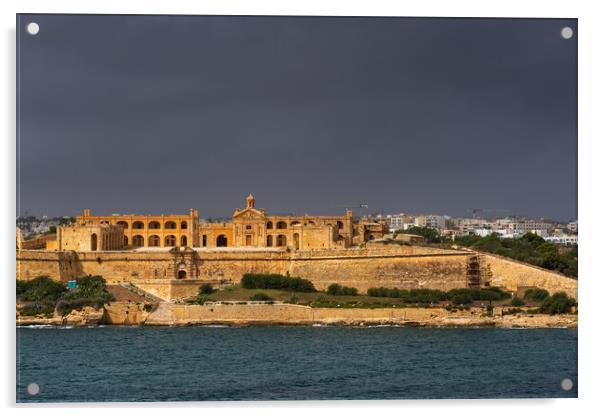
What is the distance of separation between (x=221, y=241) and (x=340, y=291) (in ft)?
16.8

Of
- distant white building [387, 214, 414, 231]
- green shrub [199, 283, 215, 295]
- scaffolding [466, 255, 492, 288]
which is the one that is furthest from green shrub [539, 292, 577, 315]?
distant white building [387, 214, 414, 231]

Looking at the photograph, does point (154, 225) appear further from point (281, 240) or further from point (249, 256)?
point (249, 256)

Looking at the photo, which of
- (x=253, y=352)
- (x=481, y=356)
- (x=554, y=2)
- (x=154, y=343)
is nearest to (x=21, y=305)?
(x=154, y=343)

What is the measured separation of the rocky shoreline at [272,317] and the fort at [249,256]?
1.16 metres

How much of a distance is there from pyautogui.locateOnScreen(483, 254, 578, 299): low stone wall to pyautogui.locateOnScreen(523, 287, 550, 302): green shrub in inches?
5.0

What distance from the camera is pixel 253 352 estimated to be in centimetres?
1390

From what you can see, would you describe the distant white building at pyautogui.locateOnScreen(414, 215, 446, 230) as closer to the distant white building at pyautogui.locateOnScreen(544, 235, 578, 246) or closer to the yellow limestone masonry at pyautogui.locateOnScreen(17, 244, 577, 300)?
the distant white building at pyautogui.locateOnScreen(544, 235, 578, 246)

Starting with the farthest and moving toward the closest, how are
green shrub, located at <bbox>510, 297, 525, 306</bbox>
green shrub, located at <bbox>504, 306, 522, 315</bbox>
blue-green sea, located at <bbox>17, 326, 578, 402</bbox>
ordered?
green shrub, located at <bbox>510, 297, 525, 306</bbox> < green shrub, located at <bbox>504, 306, 522, 315</bbox> < blue-green sea, located at <bbox>17, 326, 578, 402</bbox>

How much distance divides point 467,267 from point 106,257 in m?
6.83

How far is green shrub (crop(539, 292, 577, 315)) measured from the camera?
16094 mm

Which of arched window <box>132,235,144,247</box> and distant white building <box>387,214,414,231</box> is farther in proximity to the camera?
distant white building <box>387,214,414,231</box>

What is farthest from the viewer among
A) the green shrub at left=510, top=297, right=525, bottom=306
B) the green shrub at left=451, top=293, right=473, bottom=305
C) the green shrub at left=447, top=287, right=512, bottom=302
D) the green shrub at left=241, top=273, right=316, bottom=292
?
the green shrub at left=241, top=273, right=316, bottom=292

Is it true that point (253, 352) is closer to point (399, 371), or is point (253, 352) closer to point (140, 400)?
point (399, 371)

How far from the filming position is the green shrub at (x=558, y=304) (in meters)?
16.1
